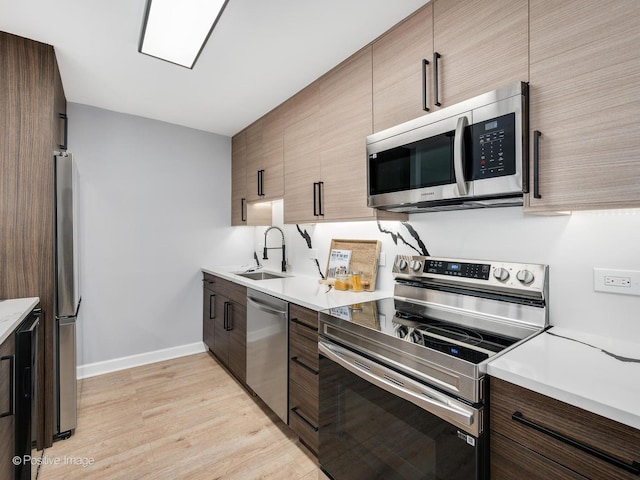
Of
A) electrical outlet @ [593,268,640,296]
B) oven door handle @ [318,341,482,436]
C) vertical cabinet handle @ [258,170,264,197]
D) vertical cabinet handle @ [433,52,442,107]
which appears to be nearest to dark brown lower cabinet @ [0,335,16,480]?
oven door handle @ [318,341,482,436]

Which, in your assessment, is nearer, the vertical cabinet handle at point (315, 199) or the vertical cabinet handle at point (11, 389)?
the vertical cabinet handle at point (11, 389)

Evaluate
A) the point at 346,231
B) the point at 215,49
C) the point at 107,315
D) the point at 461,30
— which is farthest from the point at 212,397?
the point at 461,30

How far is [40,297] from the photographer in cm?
194

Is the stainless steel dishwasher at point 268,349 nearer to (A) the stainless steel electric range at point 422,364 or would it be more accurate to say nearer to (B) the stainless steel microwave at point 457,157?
(A) the stainless steel electric range at point 422,364

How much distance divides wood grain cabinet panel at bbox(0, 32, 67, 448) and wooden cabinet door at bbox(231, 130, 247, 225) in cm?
167

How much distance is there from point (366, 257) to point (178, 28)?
1.75m

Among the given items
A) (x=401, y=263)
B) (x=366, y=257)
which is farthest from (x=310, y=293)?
(x=401, y=263)

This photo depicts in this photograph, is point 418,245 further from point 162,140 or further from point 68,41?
point 162,140

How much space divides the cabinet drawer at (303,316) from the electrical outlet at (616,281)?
1.22 meters

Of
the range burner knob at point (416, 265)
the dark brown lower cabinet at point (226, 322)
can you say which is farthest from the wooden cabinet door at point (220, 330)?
the range burner knob at point (416, 265)

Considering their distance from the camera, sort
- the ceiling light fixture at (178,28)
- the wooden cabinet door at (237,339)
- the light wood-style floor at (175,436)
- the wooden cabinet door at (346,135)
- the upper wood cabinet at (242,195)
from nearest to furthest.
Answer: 1. the ceiling light fixture at (178,28)
2. the light wood-style floor at (175,436)
3. the wooden cabinet door at (346,135)
4. the wooden cabinet door at (237,339)
5. the upper wood cabinet at (242,195)

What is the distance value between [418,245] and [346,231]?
2.24 feet

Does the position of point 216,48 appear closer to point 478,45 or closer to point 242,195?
point 478,45

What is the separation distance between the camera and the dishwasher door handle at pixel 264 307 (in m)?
2.03
